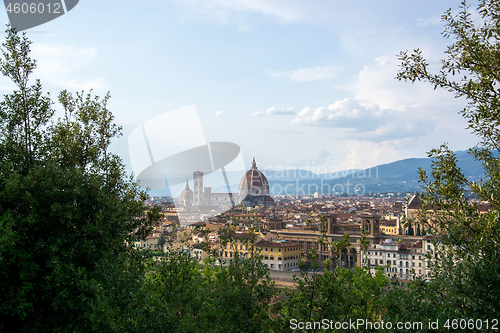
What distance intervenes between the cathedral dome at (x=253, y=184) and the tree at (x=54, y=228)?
3108 inches

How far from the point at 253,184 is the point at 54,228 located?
80.6 m

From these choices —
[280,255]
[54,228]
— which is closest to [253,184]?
[280,255]

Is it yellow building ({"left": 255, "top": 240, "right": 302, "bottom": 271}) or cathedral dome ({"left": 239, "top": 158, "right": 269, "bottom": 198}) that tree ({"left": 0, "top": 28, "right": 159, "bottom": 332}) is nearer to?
yellow building ({"left": 255, "top": 240, "right": 302, "bottom": 271})

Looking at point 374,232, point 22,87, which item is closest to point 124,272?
point 22,87

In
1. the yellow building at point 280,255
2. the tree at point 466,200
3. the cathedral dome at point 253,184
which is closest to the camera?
the tree at point 466,200

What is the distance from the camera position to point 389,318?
192 inches

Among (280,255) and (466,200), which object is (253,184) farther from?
(466,200)

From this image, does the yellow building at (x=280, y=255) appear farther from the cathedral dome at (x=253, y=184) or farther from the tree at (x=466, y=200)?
the cathedral dome at (x=253, y=184)

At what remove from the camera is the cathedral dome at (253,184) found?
8650 centimetres

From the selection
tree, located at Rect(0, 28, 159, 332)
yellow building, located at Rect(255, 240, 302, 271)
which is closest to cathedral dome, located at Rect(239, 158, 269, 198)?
yellow building, located at Rect(255, 240, 302, 271)

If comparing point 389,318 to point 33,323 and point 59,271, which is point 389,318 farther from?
point 33,323

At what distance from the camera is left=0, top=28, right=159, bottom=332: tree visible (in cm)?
543

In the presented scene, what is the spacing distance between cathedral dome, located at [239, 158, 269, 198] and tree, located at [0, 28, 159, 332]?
7895 cm

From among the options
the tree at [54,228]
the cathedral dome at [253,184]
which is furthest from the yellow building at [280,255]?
the cathedral dome at [253,184]
